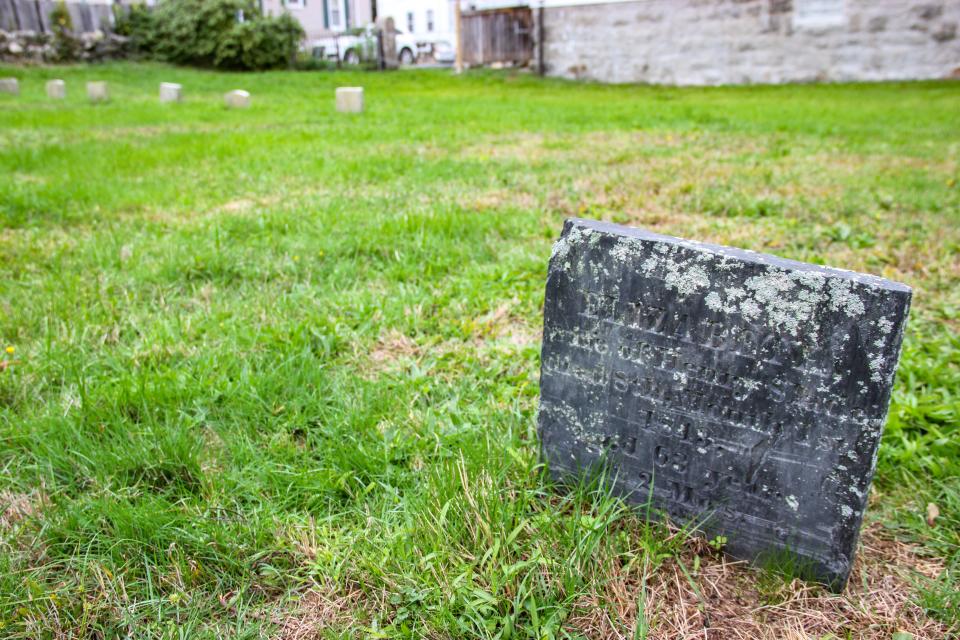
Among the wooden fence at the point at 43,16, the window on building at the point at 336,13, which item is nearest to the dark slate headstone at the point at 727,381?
the wooden fence at the point at 43,16

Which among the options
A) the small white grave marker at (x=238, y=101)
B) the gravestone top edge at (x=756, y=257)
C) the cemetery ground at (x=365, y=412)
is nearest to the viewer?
the gravestone top edge at (x=756, y=257)

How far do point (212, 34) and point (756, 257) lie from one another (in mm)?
26596

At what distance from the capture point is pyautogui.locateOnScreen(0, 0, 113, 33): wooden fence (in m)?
22.5

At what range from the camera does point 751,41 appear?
63.3 feet

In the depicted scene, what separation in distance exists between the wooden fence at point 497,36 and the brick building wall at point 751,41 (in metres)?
0.85

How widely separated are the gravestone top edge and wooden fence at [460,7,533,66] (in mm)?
22568

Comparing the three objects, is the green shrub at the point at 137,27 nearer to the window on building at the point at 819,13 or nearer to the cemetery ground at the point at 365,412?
the cemetery ground at the point at 365,412

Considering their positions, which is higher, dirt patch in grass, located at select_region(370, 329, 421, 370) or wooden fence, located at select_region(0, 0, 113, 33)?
wooden fence, located at select_region(0, 0, 113, 33)

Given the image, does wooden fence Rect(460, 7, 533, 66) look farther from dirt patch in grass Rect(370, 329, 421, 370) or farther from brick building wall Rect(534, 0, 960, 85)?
dirt patch in grass Rect(370, 329, 421, 370)

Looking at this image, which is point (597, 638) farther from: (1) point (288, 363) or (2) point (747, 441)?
(1) point (288, 363)

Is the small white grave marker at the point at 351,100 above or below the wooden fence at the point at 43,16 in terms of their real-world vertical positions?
below

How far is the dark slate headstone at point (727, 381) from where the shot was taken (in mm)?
1786

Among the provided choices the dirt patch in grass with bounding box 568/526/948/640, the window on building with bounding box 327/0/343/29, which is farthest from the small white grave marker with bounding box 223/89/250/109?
the window on building with bounding box 327/0/343/29

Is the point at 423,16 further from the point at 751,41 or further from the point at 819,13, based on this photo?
the point at 819,13
